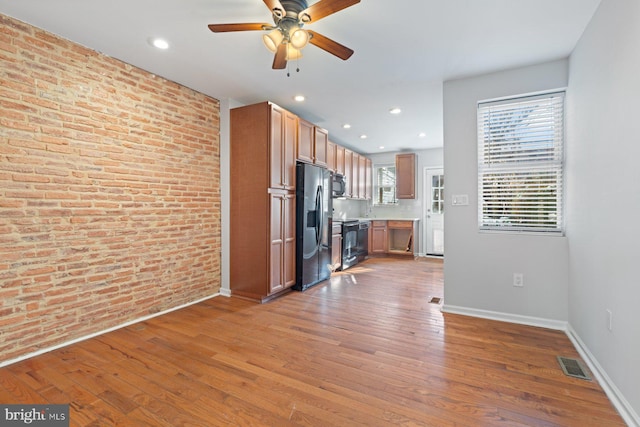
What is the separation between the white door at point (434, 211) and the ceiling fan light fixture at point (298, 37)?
5528 millimetres

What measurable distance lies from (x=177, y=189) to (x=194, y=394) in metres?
2.23

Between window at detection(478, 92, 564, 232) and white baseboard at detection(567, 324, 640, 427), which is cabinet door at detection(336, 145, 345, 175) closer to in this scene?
window at detection(478, 92, 564, 232)

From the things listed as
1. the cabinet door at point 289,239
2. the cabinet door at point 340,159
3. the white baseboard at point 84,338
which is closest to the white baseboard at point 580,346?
the cabinet door at point 289,239

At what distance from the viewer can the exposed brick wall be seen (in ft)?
7.07

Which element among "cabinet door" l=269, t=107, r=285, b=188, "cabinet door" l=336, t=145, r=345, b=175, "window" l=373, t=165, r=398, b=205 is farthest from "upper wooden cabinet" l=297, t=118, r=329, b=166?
"window" l=373, t=165, r=398, b=205

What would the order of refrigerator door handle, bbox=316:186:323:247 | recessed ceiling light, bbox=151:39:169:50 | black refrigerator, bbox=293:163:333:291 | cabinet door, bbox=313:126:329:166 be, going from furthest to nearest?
cabinet door, bbox=313:126:329:166
refrigerator door handle, bbox=316:186:323:247
black refrigerator, bbox=293:163:333:291
recessed ceiling light, bbox=151:39:169:50

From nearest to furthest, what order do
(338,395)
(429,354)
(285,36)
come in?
1. (338,395)
2. (285,36)
3. (429,354)

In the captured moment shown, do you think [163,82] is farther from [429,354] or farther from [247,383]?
[429,354]

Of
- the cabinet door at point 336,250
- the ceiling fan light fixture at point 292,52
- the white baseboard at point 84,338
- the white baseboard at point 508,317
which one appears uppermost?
the ceiling fan light fixture at point 292,52

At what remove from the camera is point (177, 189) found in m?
3.29

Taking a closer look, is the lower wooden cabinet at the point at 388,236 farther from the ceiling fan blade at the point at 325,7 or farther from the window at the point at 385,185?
the ceiling fan blade at the point at 325,7

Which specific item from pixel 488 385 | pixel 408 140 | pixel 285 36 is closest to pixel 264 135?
pixel 285 36

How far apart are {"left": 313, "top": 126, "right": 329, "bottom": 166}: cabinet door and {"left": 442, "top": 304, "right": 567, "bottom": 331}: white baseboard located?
2663mm

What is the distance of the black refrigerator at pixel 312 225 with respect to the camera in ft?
13.0
